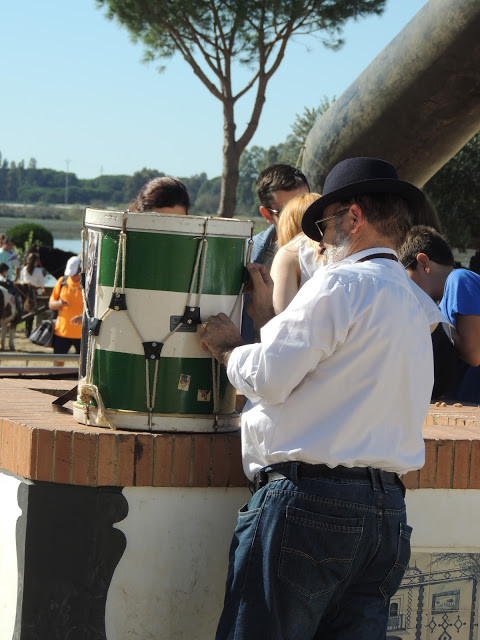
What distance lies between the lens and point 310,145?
625 cm

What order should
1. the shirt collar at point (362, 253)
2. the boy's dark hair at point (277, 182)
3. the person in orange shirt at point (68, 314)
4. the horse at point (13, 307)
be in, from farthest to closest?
the horse at point (13, 307) → the person in orange shirt at point (68, 314) → the boy's dark hair at point (277, 182) → the shirt collar at point (362, 253)

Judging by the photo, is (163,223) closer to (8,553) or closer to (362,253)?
(362,253)

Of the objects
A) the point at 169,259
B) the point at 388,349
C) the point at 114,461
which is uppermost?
the point at 169,259

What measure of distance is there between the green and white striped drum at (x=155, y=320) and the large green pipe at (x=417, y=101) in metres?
2.45

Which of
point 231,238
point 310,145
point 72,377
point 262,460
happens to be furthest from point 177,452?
point 310,145

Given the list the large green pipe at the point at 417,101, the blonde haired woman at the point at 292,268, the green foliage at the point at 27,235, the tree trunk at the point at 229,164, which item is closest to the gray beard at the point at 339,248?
the blonde haired woman at the point at 292,268

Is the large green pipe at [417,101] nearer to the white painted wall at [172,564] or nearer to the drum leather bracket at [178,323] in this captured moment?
the drum leather bracket at [178,323]

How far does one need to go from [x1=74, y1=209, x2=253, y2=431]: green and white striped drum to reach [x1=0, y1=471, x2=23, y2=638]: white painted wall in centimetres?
34

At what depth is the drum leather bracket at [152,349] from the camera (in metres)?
3.13

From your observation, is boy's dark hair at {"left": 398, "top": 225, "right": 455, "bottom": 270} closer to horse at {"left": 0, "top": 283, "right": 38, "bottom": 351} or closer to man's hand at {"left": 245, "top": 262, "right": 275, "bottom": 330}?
man's hand at {"left": 245, "top": 262, "right": 275, "bottom": 330}

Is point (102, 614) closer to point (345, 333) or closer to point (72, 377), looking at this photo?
point (345, 333)

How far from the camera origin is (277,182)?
511cm

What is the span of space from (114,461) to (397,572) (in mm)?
905

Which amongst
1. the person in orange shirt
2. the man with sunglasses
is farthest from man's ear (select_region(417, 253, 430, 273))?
the person in orange shirt
